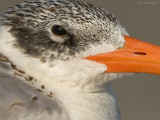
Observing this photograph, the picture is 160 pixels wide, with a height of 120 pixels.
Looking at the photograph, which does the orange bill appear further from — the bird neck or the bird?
the bird neck

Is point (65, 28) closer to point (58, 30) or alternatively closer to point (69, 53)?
point (58, 30)

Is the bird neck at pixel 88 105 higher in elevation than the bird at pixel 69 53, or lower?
lower

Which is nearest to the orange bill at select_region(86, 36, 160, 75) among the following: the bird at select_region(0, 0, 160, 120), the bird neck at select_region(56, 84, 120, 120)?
the bird at select_region(0, 0, 160, 120)

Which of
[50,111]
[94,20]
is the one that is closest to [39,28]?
[94,20]

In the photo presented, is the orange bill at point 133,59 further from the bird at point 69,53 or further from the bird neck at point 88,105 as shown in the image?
the bird neck at point 88,105

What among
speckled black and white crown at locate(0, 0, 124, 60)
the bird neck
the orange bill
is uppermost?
speckled black and white crown at locate(0, 0, 124, 60)

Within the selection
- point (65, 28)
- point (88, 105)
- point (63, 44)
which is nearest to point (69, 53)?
point (63, 44)

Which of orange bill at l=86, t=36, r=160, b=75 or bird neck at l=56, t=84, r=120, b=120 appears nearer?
bird neck at l=56, t=84, r=120, b=120

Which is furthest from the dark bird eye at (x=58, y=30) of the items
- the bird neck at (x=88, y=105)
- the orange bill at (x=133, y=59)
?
the bird neck at (x=88, y=105)
